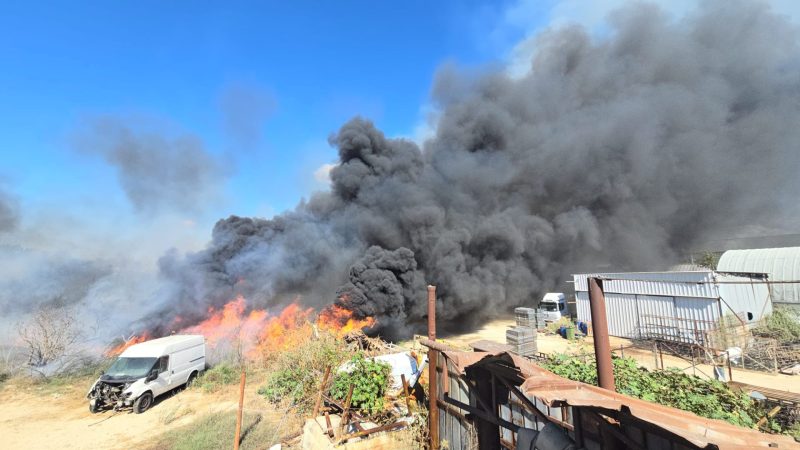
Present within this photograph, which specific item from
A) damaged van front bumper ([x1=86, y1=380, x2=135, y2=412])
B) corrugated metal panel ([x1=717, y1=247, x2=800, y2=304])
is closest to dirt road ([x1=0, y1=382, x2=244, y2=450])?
damaged van front bumper ([x1=86, y1=380, x2=135, y2=412])

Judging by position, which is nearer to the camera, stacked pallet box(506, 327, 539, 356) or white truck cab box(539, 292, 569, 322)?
stacked pallet box(506, 327, 539, 356)

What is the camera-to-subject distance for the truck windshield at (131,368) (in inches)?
518

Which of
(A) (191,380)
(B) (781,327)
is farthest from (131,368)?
(B) (781,327)

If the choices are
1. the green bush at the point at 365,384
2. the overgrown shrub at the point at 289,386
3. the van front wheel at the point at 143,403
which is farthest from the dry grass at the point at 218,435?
the van front wheel at the point at 143,403

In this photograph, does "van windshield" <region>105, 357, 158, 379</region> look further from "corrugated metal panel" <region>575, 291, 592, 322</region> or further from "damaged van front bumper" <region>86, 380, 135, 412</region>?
"corrugated metal panel" <region>575, 291, 592, 322</region>

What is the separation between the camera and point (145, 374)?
1306 centimetres

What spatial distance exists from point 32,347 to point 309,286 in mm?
13862

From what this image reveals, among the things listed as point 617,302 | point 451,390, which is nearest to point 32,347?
point 451,390

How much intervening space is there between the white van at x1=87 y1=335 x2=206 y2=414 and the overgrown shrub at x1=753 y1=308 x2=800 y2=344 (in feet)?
96.6

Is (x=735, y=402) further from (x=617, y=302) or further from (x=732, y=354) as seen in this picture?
(x=617, y=302)

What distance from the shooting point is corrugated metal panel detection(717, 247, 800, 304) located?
25.3 meters

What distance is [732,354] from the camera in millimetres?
17141

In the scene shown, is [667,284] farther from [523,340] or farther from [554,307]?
[523,340]

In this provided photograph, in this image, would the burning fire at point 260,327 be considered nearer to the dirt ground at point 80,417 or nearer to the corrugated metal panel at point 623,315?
the dirt ground at point 80,417
